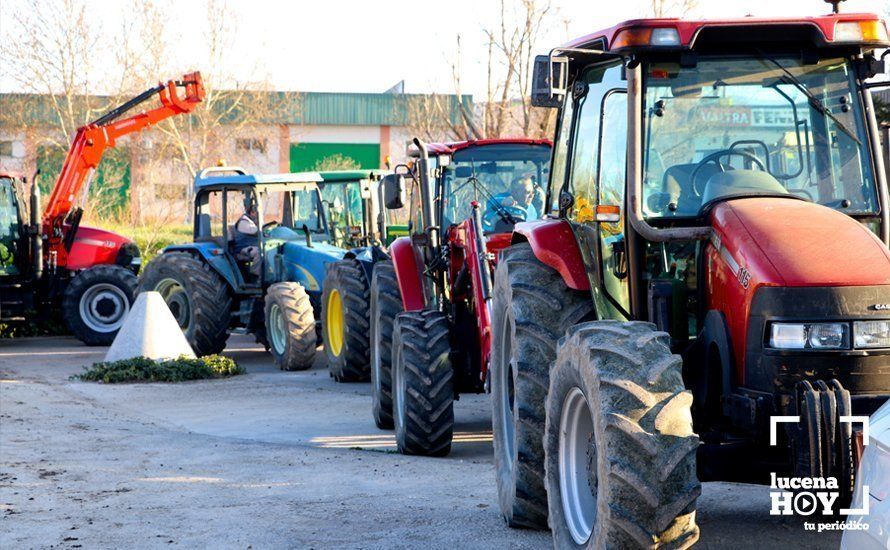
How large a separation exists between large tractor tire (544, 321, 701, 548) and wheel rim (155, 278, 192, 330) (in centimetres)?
1276

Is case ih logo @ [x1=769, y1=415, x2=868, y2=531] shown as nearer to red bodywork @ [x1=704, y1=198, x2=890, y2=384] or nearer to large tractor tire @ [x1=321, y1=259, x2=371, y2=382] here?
red bodywork @ [x1=704, y1=198, x2=890, y2=384]

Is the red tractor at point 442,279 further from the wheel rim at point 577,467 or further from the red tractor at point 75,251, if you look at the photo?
the red tractor at point 75,251

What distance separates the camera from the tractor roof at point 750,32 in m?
5.66

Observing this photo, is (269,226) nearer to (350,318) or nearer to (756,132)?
(350,318)

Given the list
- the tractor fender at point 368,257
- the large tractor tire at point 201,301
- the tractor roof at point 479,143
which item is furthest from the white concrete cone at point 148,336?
the tractor roof at point 479,143

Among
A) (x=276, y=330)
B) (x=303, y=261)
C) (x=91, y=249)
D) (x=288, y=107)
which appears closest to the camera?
(x=276, y=330)

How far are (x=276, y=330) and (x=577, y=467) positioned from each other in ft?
35.2

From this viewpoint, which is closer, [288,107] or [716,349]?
[716,349]

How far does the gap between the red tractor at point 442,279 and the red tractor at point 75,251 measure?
29.8 ft

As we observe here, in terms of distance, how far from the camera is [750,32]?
5.74m

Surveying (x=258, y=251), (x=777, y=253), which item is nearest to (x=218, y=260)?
(x=258, y=251)

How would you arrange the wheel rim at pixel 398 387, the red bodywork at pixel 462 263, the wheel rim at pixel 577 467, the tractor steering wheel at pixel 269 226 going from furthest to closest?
the tractor steering wheel at pixel 269 226
the wheel rim at pixel 398 387
the red bodywork at pixel 462 263
the wheel rim at pixel 577 467

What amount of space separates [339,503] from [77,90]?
98.1ft

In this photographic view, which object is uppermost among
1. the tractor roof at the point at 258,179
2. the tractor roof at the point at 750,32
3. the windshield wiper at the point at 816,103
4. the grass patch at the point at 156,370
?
the tractor roof at the point at 258,179
